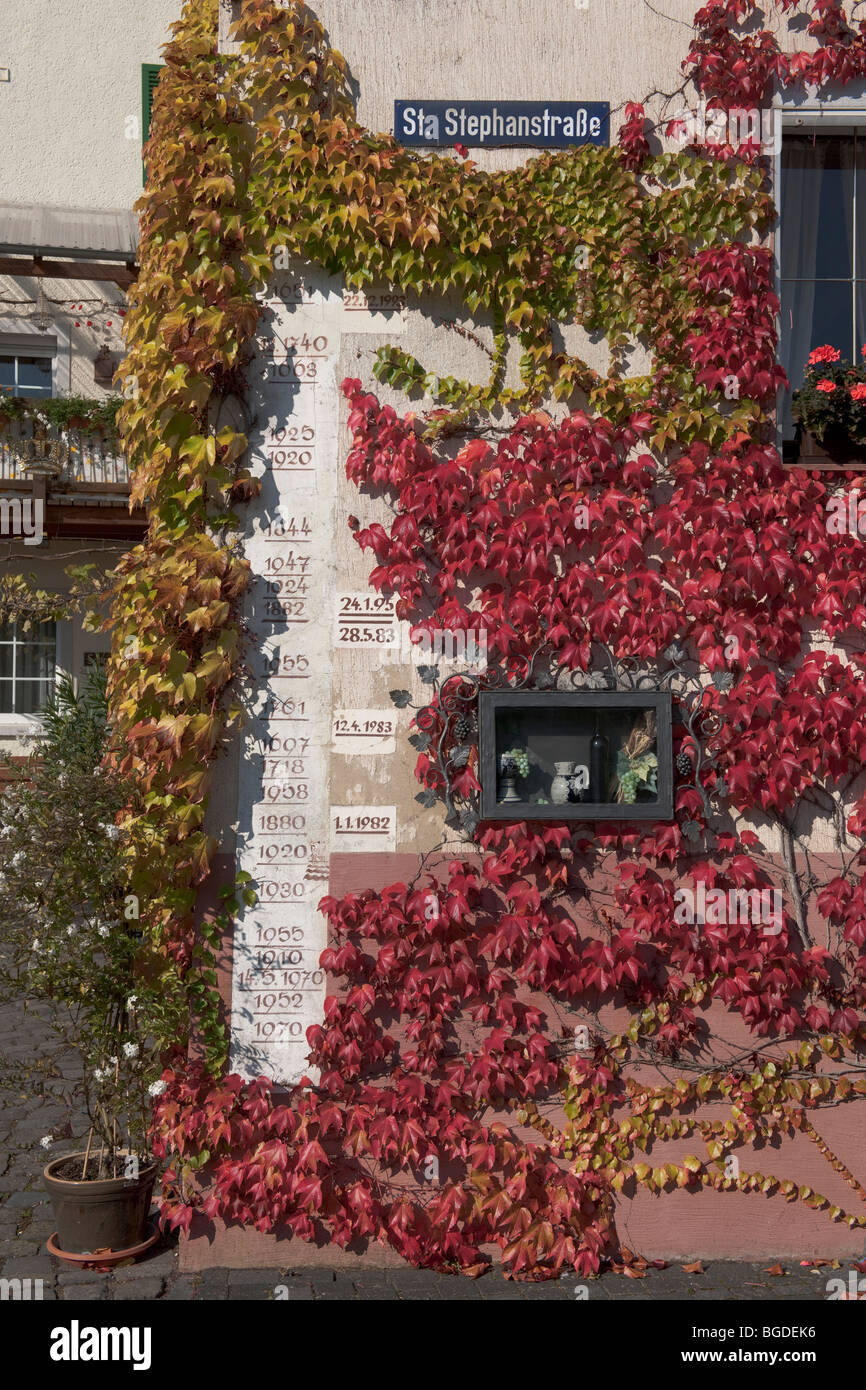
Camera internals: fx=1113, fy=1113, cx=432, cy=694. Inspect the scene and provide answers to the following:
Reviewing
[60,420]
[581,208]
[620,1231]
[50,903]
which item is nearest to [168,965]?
[50,903]

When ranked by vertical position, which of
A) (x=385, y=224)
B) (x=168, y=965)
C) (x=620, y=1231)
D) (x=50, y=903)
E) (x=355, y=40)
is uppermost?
(x=355, y=40)

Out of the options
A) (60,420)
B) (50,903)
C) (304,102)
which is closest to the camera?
(50,903)

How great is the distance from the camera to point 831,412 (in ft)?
14.9

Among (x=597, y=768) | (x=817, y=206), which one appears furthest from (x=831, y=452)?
(x=597, y=768)

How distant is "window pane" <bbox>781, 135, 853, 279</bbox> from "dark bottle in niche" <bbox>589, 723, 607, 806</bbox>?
229cm

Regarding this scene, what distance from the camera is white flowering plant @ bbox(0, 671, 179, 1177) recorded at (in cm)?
423

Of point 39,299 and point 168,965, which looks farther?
point 39,299

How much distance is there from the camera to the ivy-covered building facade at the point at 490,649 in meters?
4.41

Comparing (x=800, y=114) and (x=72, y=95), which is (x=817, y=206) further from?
(x=72, y=95)

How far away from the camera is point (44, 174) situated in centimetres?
1288

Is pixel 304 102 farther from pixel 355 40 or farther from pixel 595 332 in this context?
pixel 595 332

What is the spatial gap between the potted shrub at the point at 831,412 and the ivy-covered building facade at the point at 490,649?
0.06ft

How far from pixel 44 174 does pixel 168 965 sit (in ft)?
38.0

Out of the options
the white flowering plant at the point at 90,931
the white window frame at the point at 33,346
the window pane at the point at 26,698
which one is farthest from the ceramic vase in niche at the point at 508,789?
the white window frame at the point at 33,346
